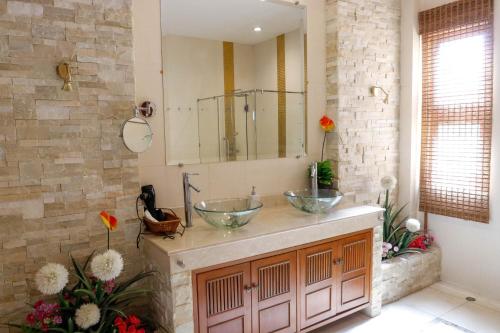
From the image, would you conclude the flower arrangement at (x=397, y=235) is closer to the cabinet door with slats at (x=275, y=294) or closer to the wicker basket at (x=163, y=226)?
the cabinet door with slats at (x=275, y=294)

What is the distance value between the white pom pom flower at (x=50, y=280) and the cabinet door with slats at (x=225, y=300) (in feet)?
2.26

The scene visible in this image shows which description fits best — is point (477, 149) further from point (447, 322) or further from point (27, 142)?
point (27, 142)

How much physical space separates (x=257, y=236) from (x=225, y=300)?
42 centimetres

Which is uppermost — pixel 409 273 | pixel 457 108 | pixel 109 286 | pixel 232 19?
pixel 232 19

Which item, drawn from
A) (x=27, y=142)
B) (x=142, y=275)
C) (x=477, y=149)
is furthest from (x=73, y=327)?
(x=477, y=149)

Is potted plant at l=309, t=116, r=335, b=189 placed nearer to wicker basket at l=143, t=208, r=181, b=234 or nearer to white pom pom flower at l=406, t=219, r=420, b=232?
white pom pom flower at l=406, t=219, r=420, b=232

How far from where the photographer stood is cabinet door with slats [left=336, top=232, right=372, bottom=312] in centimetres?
266

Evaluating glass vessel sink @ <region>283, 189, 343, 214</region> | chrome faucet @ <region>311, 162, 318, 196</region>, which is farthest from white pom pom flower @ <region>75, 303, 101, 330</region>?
chrome faucet @ <region>311, 162, 318, 196</region>

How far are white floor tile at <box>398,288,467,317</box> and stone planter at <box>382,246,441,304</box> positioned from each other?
6cm

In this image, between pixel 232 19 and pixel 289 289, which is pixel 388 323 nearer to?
pixel 289 289

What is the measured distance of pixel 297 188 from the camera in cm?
315

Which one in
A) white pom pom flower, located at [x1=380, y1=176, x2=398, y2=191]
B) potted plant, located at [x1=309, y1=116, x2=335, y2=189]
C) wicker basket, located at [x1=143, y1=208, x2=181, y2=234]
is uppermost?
potted plant, located at [x1=309, y1=116, x2=335, y2=189]

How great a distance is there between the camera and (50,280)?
1.75 meters

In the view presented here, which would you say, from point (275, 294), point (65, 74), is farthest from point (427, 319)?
point (65, 74)
